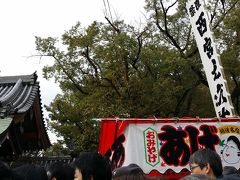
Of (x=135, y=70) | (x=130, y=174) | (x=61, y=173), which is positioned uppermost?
(x=135, y=70)

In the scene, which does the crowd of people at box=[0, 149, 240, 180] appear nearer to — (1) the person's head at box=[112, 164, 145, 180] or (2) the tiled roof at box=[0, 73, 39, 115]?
(1) the person's head at box=[112, 164, 145, 180]

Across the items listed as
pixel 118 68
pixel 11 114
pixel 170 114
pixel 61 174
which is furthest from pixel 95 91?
pixel 61 174

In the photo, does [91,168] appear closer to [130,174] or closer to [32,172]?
[130,174]

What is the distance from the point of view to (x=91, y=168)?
2727 millimetres

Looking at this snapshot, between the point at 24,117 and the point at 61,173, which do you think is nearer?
the point at 61,173

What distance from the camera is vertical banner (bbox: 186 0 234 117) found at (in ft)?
24.6

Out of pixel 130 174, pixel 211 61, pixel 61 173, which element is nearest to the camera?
pixel 130 174

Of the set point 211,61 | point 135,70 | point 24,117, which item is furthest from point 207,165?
point 135,70

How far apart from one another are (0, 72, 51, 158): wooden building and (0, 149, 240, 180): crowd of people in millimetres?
3627

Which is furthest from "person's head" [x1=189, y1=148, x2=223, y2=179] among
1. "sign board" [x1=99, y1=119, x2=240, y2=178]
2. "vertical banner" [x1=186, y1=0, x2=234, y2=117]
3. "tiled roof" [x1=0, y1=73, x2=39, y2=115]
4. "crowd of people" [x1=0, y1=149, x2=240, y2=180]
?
"tiled roof" [x1=0, y1=73, x2=39, y2=115]

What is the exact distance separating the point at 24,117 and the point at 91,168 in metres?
5.98

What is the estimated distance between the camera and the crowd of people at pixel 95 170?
248 centimetres

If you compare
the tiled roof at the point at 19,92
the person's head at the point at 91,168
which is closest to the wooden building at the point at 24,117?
the tiled roof at the point at 19,92

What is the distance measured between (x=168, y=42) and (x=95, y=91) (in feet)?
15.8
